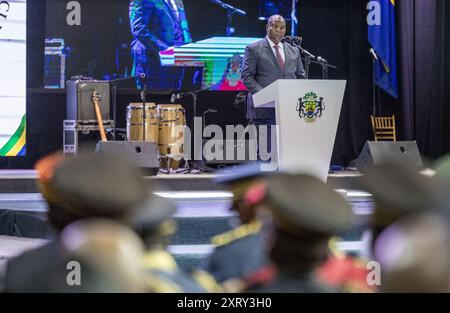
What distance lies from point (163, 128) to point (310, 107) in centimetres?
344

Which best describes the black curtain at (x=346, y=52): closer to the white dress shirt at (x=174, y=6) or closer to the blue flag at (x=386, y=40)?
the blue flag at (x=386, y=40)

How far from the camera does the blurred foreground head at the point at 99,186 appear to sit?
1.02 metres

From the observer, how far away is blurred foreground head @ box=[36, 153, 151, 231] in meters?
1.02

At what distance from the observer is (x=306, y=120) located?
4.00 metres

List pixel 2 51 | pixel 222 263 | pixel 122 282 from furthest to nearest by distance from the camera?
pixel 2 51, pixel 222 263, pixel 122 282

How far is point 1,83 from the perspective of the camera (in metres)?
6.97

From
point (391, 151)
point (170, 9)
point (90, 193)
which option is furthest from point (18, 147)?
point (90, 193)

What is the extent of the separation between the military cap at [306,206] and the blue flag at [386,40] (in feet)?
23.0

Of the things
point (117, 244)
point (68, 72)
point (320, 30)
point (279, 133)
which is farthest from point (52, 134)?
point (117, 244)

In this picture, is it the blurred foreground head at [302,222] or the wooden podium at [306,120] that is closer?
the blurred foreground head at [302,222]

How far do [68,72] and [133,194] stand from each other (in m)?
6.87

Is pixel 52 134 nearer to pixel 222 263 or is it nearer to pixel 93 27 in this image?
pixel 93 27

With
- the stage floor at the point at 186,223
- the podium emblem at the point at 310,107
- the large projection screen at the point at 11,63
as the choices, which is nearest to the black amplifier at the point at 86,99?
the large projection screen at the point at 11,63

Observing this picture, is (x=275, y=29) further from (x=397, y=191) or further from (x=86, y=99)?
(x=397, y=191)
